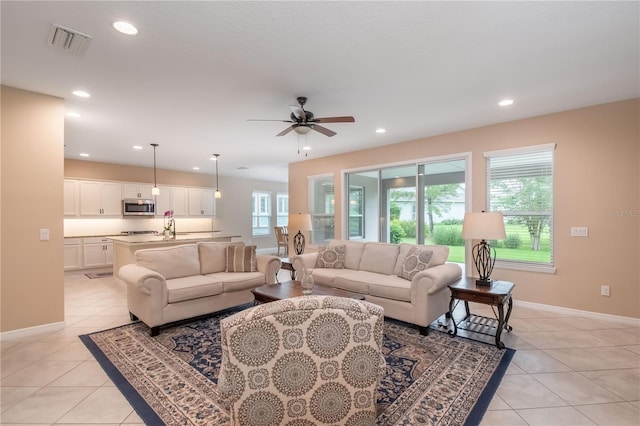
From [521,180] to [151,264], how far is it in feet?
16.9

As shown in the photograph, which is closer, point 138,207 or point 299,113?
point 299,113

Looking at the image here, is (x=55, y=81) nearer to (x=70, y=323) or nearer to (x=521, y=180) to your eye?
(x=70, y=323)

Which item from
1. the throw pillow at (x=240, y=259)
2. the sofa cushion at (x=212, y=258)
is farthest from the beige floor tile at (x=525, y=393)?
the sofa cushion at (x=212, y=258)

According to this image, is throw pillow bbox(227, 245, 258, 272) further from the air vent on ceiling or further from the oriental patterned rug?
the air vent on ceiling

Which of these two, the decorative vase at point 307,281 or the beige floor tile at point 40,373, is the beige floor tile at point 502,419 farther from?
the beige floor tile at point 40,373

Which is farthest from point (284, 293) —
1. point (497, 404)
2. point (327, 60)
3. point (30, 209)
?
point (30, 209)

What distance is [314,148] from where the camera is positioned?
6156mm

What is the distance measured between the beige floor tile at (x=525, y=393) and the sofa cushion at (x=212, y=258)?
341 centimetres

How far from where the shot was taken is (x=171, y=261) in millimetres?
3824

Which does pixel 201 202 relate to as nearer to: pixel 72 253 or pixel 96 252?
pixel 96 252

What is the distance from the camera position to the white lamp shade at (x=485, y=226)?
124 inches

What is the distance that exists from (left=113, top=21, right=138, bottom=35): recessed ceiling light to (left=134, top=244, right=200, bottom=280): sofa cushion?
2442 millimetres

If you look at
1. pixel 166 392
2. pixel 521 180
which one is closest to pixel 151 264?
pixel 166 392

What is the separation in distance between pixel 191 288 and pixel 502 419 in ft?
10.1
